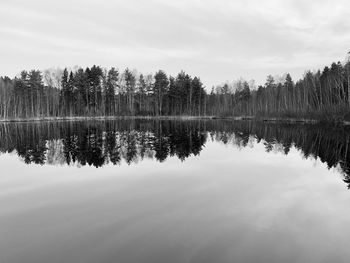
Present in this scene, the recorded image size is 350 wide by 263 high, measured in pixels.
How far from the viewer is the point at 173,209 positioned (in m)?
9.60

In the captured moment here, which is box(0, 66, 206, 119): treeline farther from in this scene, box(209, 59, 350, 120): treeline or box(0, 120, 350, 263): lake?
box(0, 120, 350, 263): lake

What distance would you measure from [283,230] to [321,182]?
6.72 metres

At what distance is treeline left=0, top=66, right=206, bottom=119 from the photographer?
84.4 m

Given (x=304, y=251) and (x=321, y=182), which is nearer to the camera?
(x=304, y=251)

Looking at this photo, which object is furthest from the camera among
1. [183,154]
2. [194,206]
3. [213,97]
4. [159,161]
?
[213,97]

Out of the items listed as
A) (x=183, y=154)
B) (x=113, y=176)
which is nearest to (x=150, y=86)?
(x=183, y=154)

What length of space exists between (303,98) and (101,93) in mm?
59241

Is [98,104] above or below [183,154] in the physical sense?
above

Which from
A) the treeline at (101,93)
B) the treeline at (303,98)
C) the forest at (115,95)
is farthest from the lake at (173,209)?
the treeline at (101,93)

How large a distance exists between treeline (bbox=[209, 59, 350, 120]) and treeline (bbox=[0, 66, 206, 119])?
14.1 metres

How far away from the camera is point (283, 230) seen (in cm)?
787

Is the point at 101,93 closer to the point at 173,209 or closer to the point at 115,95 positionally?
the point at 115,95

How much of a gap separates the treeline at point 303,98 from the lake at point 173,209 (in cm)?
3739

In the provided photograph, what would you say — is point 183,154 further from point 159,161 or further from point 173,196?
point 173,196
